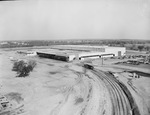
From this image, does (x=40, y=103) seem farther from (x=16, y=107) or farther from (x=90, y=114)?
(x=90, y=114)

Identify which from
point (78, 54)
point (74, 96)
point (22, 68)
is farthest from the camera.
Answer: point (78, 54)

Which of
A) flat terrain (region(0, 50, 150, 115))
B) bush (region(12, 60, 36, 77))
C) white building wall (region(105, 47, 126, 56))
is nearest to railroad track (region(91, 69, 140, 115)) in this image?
flat terrain (region(0, 50, 150, 115))

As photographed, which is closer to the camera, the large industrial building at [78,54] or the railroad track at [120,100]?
the railroad track at [120,100]

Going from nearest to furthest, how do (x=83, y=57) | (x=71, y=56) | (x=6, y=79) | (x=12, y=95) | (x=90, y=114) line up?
(x=90, y=114) < (x=12, y=95) < (x=6, y=79) < (x=71, y=56) < (x=83, y=57)

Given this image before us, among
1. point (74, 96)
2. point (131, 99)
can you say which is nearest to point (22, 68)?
point (74, 96)

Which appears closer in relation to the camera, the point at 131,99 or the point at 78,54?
the point at 131,99

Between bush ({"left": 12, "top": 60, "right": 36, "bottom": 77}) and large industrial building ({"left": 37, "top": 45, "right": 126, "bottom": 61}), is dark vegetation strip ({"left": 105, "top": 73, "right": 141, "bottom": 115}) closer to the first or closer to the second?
bush ({"left": 12, "top": 60, "right": 36, "bottom": 77})

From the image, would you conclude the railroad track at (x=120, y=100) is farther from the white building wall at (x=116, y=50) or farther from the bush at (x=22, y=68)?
the bush at (x=22, y=68)

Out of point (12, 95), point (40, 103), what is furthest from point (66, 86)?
point (12, 95)

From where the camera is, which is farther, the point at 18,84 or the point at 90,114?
the point at 18,84

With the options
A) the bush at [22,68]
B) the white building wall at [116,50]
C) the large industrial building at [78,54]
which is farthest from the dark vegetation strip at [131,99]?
the large industrial building at [78,54]

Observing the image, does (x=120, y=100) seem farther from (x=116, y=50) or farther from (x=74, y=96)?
(x=116, y=50)
